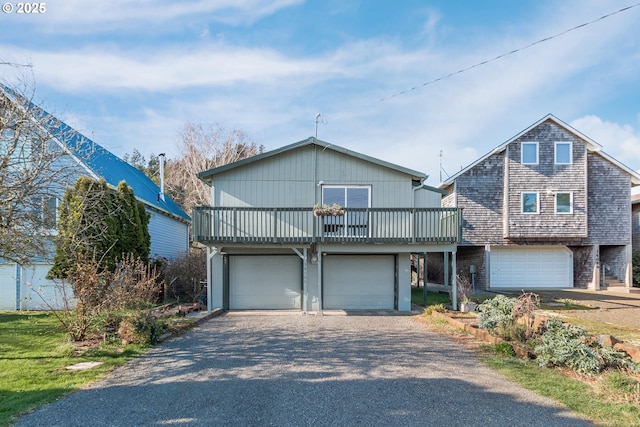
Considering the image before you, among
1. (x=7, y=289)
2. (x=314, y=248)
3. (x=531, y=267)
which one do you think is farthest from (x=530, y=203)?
(x=7, y=289)

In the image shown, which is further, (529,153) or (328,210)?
(529,153)

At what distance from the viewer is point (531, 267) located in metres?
20.2

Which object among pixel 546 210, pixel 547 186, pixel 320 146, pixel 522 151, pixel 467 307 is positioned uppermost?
pixel 522 151

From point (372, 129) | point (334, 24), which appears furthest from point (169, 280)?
point (334, 24)

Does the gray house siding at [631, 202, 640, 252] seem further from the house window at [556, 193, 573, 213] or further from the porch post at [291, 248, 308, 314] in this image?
the porch post at [291, 248, 308, 314]

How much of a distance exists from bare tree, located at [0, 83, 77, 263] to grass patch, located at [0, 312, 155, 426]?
5.85 feet

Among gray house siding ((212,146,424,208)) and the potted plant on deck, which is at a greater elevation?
gray house siding ((212,146,424,208))

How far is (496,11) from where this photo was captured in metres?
10.2

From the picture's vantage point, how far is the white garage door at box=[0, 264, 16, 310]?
13.8m

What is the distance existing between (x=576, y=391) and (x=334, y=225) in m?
8.27

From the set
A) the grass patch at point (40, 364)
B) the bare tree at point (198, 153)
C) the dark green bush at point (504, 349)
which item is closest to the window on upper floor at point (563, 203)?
the dark green bush at point (504, 349)

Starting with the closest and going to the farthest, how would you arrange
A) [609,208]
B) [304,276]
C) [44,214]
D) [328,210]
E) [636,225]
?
[44,214]
[328,210]
[304,276]
[609,208]
[636,225]

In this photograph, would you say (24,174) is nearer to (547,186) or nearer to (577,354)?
(577,354)

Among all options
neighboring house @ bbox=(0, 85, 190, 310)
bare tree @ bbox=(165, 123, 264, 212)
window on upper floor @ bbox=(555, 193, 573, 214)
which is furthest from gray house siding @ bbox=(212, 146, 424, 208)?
bare tree @ bbox=(165, 123, 264, 212)
